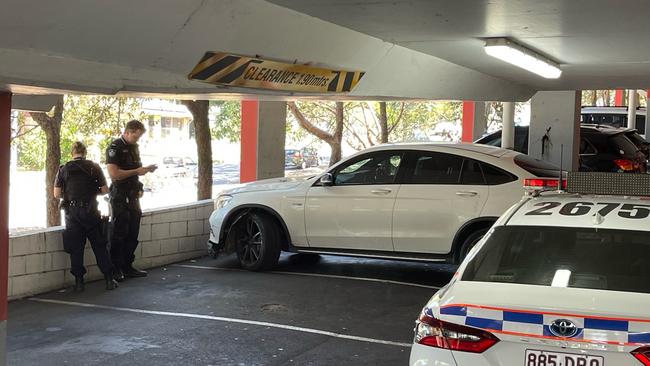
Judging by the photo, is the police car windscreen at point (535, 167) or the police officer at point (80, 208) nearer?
the police officer at point (80, 208)

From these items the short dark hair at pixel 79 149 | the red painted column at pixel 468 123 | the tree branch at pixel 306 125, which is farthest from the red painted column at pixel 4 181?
the red painted column at pixel 468 123

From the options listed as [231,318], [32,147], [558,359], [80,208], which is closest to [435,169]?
[231,318]

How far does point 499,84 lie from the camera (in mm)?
10836

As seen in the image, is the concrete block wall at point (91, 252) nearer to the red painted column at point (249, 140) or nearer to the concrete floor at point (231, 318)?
the concrete floor at point (231, 318)

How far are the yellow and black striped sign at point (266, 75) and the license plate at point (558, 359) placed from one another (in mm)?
2826

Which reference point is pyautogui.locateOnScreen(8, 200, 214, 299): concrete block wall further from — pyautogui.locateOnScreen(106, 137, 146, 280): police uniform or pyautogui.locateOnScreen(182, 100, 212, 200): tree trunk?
pyautogui.locateOnScreen(182, 100, 212, 200): tree trunk

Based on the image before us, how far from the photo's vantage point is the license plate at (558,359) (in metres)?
3.23

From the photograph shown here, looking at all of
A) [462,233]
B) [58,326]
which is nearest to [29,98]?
[58,326]

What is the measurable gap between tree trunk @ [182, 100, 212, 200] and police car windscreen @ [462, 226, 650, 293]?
35.8 ft

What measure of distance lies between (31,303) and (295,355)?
342 centimetres

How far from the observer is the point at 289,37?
537 cm

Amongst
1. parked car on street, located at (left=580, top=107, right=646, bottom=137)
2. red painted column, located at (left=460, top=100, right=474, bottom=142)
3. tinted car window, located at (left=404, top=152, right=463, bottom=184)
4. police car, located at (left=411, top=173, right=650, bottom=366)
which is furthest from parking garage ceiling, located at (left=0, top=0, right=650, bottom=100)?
parked car on street, located at (left=580, top=107, right=646, bottom=137)

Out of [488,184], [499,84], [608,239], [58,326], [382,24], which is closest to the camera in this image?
[608,239]

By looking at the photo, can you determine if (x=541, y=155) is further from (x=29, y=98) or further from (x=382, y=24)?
(x=29, y=98)
